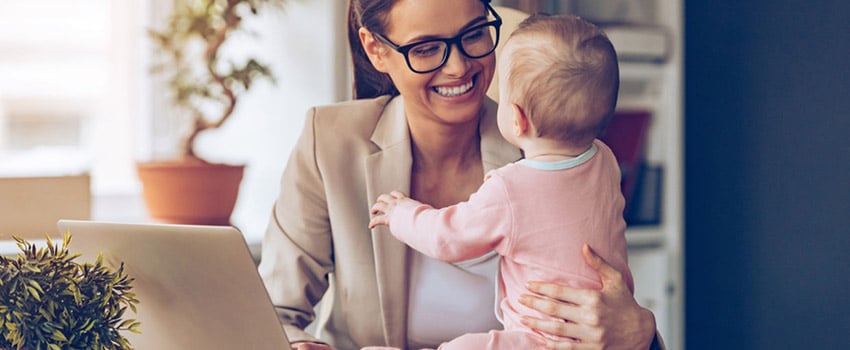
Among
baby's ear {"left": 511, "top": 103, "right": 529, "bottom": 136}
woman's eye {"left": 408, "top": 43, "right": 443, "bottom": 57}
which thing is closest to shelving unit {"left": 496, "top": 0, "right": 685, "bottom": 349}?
woman's eye {"left": 408, "top": 43, "right": 443, "bottom": 57}

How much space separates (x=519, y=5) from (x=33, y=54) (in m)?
1.32

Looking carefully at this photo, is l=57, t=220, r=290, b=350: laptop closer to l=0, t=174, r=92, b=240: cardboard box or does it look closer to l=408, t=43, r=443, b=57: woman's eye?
l=0, t=174, r=92, b=240: cardboard box

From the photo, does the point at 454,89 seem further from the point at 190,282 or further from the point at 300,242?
the point at 190,282

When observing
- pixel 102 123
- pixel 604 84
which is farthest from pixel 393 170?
pixel 102 123

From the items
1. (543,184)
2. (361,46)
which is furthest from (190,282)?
(361,46)

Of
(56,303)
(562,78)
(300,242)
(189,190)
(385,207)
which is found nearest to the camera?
(56,303)

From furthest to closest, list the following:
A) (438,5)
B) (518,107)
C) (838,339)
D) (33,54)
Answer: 1. (838,339)
2. (33,54)
3. (438,5)
4. (518,107)

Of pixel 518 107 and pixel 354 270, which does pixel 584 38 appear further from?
pixel 354 270

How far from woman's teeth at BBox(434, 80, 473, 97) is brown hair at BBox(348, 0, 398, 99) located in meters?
0.12

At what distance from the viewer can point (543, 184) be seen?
1123 mm

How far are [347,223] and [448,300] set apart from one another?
0.64ft

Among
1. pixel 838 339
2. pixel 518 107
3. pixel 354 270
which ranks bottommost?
pixel 838 339

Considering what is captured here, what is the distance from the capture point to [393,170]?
1427 millimetres

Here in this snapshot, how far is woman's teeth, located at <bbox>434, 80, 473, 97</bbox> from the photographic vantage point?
131 centimetres
